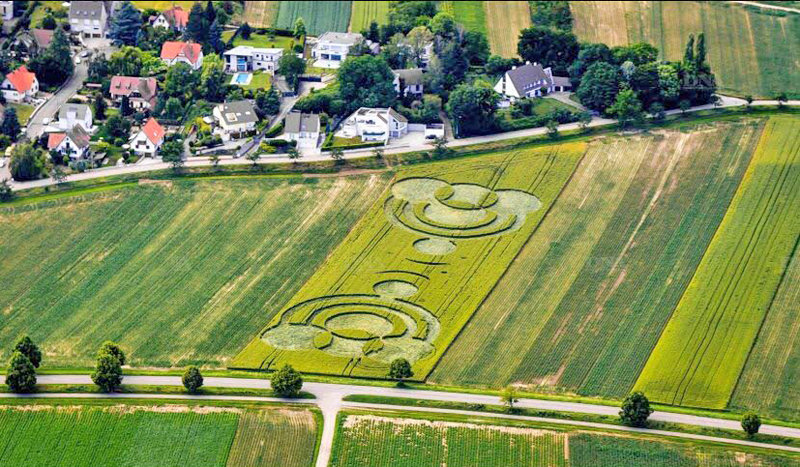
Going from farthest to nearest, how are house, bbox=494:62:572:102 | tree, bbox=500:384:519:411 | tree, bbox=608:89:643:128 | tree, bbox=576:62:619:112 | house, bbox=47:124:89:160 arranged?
house, bbox=494:62:572:102 < tree, bbox=576:62:619:112 < tree, bbox=608:89:643:128 < house, bbox=47:124:89:160 < tree, bbox=500:384:519:411

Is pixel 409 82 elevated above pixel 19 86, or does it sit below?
below

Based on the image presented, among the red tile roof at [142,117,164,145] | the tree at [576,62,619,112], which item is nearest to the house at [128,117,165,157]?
the red tile roof at [142,117,164,145]

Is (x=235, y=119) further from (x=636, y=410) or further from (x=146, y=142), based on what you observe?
(x=636, y=410)

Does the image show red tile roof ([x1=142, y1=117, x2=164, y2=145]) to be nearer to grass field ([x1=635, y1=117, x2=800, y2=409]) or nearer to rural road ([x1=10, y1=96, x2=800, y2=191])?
rural road ([x1=10, y1=96, x2=800, y2=191])

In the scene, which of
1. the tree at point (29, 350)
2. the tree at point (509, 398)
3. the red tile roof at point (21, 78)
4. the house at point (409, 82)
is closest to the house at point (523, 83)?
the house at point (409, 82)

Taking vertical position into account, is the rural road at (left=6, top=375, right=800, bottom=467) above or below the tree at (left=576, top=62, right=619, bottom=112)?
below

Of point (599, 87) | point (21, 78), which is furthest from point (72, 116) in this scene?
point (599, 87)

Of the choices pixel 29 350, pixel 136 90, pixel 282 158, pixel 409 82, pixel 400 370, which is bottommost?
pixel 400 370
